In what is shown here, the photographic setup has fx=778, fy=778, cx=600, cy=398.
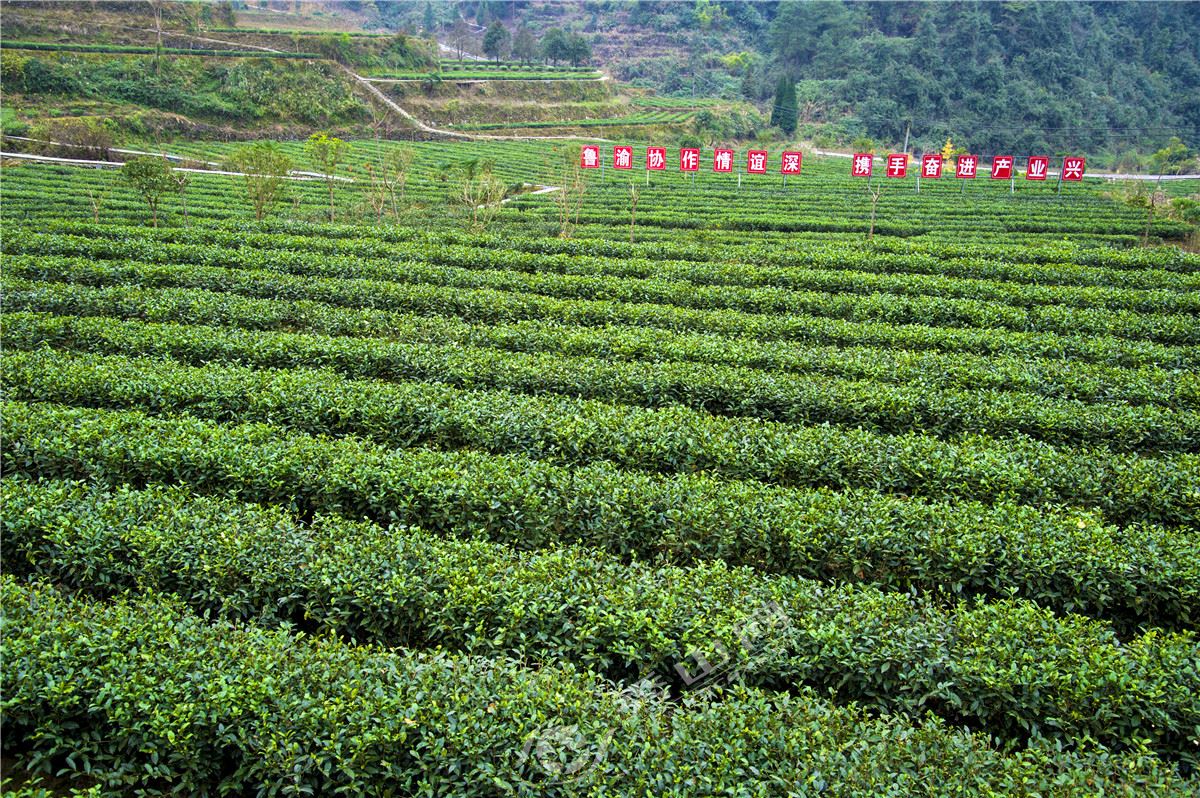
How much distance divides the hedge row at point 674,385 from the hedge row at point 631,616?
422 centimetres

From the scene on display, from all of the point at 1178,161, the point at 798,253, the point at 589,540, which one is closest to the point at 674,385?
the point at 589,540

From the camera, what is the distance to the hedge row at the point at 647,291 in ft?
47.2

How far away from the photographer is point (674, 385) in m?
10.8

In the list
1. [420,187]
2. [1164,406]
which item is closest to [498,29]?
[420,187]

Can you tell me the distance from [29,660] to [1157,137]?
284 feet

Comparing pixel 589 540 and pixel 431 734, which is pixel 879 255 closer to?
pixel 589 540

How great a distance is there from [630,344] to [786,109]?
229 feet

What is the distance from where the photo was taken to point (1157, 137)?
226ft

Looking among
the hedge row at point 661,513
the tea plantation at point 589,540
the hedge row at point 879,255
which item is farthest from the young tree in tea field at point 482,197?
the hedge row at point 661,513

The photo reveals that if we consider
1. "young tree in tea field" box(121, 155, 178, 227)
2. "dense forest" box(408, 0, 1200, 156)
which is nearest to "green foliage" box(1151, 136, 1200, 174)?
"dense forest" box(408, 0, 1200, 156)

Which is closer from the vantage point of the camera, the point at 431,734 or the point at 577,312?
the point at 431,734

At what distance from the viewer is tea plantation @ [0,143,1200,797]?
4.72m

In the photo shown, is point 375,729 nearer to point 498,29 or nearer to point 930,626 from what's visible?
point 930,626

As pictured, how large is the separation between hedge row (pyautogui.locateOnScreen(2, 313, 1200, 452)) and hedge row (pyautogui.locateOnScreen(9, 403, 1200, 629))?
2.63 meters
